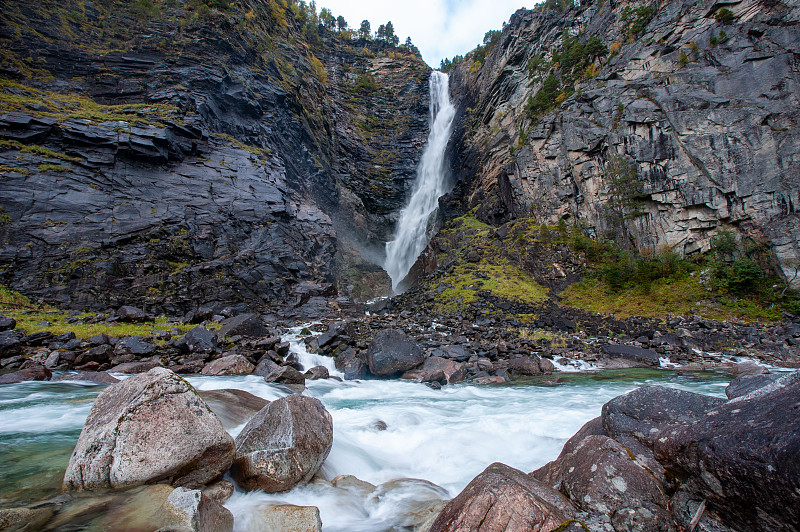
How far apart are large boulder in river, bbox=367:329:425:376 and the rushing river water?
1.84ft

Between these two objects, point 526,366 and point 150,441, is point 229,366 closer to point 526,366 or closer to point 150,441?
point 150,441

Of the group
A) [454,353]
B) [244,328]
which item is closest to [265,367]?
[244,328]

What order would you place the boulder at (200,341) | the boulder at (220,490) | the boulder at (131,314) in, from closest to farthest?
the boulder at (220,490), the boulder at (200,341), the boulder at (131,314)

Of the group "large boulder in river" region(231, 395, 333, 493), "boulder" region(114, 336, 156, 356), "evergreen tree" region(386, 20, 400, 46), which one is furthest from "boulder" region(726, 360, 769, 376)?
Answer: "evergreen tree" region(386, 20, 400, 46)

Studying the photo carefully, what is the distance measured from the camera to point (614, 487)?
111 inches

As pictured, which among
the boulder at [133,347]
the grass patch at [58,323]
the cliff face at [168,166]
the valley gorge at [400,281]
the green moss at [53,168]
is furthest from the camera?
the green moss at [53,168]

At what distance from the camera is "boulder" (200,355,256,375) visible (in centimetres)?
986

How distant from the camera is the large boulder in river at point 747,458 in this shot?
202 centimetres

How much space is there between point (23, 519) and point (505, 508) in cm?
368

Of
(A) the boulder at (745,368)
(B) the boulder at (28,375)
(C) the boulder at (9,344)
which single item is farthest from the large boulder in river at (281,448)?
(A) the boulder at (745,368)

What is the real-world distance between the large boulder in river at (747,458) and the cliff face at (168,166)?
18770 millimetres

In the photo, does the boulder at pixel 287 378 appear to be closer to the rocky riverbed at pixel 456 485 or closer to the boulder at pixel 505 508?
the rocky riverbed at pixel 456 485

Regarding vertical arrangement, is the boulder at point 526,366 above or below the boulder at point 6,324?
below

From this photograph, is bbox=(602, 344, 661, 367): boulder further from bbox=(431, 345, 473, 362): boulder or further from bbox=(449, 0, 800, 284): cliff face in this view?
bbox=(449, 0, 800, 284): cliff face
